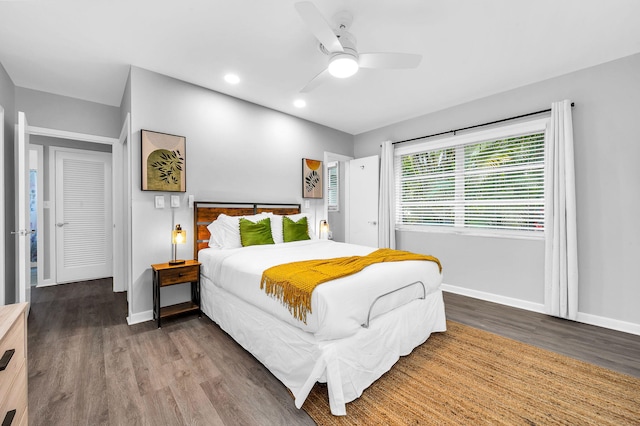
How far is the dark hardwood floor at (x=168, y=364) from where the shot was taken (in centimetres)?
170

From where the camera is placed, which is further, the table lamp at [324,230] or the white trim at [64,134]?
the table lamp at [324,230]

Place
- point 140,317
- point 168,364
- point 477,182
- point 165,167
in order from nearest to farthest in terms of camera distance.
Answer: point 168,364, point 140,317, point 165,167, point 477,182

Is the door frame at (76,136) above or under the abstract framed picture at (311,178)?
above

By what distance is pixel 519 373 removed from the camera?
210 centimetres

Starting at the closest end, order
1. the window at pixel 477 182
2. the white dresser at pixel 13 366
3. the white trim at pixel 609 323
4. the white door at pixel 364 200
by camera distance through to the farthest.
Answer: the white dresser at pixel 13 366 → the white trim at pixel 609 323 → the window at pixel 477 182 → the white door at pixel 364 200

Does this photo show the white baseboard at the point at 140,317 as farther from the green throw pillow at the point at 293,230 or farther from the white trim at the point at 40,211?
the white trim at the point at 40,211

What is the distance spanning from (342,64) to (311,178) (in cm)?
251

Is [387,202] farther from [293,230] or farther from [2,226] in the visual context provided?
[2,226]

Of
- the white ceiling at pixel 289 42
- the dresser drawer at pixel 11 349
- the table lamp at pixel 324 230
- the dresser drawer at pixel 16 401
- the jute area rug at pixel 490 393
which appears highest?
the white ceiling at pixel 289 42

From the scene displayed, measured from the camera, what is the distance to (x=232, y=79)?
3303 mm

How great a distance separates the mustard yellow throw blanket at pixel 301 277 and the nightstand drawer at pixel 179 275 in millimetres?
1347

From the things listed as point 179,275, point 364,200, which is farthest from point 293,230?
point 364,200

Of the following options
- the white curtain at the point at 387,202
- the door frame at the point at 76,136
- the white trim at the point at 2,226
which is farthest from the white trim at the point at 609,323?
the white trim at the point at 2,226

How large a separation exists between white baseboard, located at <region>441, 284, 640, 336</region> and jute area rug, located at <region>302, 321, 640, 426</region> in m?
1.12
